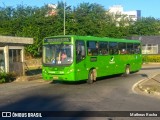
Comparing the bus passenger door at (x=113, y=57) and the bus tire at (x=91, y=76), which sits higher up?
the bus passenger door at (x=113, y=57)

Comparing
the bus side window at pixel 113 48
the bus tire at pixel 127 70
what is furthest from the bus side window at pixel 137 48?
the bus side window at pixel 113 48

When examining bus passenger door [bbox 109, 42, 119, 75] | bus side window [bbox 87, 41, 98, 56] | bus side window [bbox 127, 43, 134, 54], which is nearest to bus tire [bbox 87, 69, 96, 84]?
bus side window [bbox 87, 41, 98, 56]

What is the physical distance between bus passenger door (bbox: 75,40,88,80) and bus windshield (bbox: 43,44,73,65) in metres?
0.52

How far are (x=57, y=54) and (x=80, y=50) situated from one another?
1.37m

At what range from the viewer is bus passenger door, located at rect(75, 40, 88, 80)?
21406 mm

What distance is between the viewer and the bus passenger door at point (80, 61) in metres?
21.4

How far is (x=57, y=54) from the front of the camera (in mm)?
21438

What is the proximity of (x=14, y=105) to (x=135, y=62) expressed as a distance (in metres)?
19.6

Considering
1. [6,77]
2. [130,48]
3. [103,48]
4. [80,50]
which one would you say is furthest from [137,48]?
[6,77]

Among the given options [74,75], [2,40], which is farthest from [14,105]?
[2,40]

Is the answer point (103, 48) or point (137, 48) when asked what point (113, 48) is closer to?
point (103, 48)

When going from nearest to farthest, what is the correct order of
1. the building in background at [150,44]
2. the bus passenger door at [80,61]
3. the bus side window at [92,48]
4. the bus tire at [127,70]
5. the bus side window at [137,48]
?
the bus passenger door at [80,61], the bus side window at [92,48], the bus tire at [127,70], the bus side window at [137,48], the building in background at [150,44]

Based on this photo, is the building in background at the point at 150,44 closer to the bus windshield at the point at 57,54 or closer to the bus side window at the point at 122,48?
the bus side window at the point at 122,48

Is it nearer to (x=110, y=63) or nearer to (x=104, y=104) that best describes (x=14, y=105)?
(x=104, y=104)
